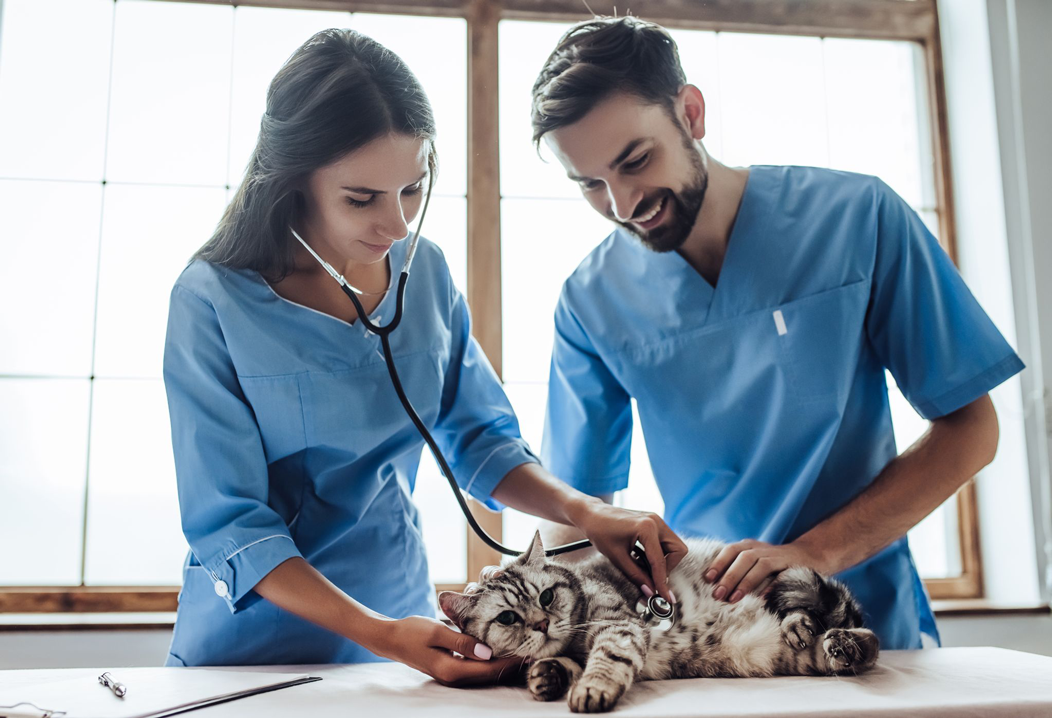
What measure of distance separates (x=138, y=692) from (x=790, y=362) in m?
0.98

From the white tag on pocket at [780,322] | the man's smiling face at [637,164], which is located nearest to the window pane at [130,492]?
the man's smiling face at [637,164]

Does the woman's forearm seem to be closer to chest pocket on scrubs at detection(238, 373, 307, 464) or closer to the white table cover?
the white table cover

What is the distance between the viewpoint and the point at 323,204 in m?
1.03

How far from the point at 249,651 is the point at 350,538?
20 centimetres

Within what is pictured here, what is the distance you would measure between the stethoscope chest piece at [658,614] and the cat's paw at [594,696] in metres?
0.22

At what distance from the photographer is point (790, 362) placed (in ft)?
3.71

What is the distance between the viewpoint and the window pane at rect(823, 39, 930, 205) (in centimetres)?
213

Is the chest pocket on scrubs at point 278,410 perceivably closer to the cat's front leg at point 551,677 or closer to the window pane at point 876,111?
the cat's front leg at point 551,677

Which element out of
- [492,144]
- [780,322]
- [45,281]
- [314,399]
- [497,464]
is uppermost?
[492,144]

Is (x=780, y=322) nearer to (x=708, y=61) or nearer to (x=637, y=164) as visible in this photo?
(x=637, y=164)

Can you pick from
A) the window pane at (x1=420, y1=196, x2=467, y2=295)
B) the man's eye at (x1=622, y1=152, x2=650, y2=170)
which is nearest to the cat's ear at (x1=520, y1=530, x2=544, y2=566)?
the man's eye at (x1=622, y1=152, x2=650, y2=170)

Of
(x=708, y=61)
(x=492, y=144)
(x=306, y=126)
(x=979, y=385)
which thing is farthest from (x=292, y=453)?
(x=708, y=61)

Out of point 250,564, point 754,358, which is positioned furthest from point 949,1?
point 250,564

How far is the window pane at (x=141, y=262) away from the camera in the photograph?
71.6 inches
